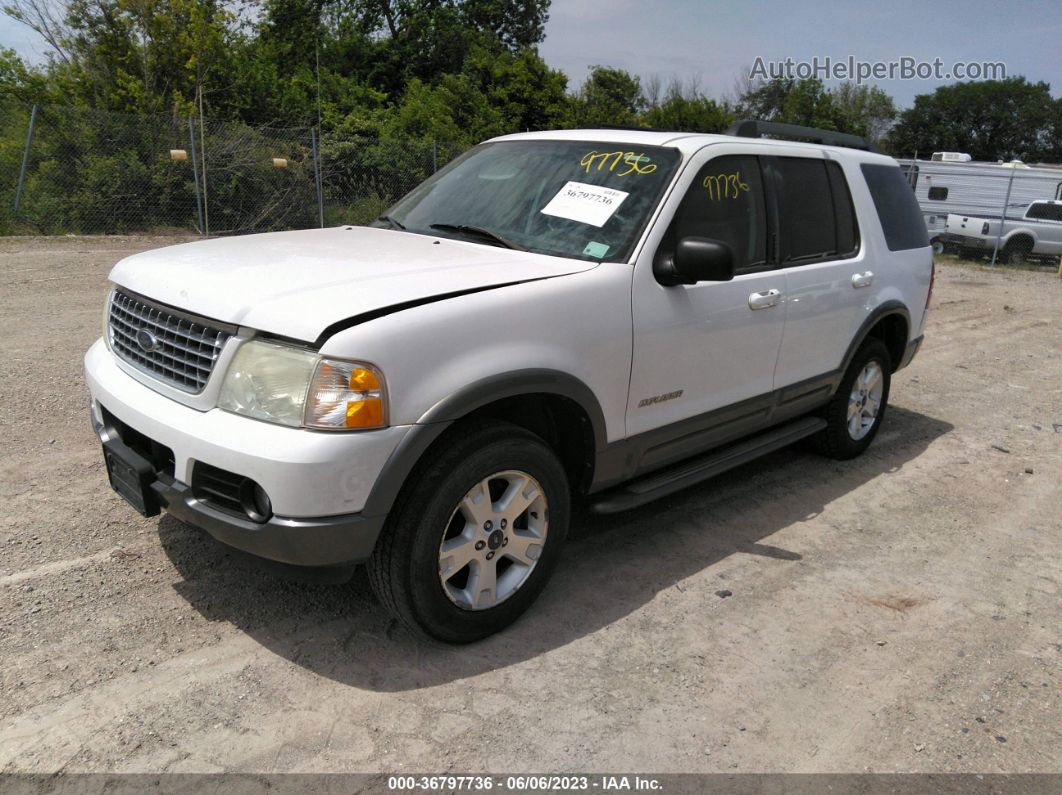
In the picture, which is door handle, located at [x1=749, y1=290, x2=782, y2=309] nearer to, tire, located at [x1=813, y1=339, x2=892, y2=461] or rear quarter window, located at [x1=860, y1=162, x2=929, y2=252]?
tire, located at [x1=813, y1=339, x2=892, y2=461]

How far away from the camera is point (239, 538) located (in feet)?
9.37

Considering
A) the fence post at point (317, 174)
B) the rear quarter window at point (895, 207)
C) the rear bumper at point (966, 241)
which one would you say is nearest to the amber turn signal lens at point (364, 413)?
the rear quarter window at point (895, 207)

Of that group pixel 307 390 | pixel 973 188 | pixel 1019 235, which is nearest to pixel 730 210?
pixel 307 390

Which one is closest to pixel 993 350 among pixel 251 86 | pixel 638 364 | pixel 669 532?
pixel 669 532

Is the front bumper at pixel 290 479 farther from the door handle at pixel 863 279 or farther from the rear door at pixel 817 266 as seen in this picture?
the door handle at pixel 863 279

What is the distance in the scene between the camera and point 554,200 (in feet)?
13.0

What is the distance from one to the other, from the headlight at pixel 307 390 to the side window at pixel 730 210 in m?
1.65

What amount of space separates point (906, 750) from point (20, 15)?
20646 mm

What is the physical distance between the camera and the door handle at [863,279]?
16.6ft

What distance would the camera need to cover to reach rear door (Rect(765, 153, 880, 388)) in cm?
457

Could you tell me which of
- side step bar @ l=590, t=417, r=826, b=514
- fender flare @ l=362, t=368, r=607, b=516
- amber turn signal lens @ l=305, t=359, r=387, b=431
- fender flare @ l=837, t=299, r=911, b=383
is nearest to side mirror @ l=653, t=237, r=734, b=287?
fender flare @ l=362, t=368, r=607, b=516

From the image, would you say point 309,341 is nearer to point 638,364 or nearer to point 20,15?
point 638,364

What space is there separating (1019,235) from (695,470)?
17.9m

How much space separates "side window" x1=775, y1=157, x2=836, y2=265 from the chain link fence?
12663 mm
